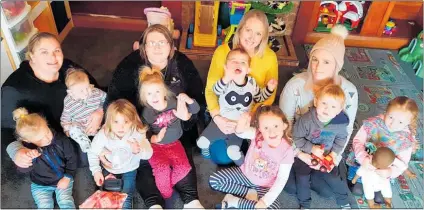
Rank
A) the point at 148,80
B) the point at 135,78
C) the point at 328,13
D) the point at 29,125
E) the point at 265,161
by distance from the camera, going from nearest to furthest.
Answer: the point at 29,125
the point at 148,80
the point at 265,161
the point at 135,78
the point at 328,13

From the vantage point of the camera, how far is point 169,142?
2047mm

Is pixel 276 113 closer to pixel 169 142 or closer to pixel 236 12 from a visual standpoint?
pixel 169 142

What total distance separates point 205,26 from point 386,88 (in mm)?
1349

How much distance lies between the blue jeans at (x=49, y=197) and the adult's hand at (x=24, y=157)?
15cm

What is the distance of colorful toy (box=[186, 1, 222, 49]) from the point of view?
2.86m

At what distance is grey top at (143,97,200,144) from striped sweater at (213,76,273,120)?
0.14 meters

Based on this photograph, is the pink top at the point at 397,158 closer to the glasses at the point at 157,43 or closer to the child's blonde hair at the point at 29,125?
the glasses at the point at 157,43

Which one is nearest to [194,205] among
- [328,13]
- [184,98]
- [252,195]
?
[252,195]

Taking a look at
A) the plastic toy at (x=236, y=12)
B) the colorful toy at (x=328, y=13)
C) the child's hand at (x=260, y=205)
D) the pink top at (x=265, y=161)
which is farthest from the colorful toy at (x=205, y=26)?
the child's hand at (x=260, y=205)

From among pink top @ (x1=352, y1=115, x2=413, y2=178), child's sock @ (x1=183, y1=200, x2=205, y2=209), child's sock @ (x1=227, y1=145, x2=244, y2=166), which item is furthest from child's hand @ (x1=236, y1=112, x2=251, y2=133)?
pink top @ (x1=352, y1=115, x2=413, y2=178)

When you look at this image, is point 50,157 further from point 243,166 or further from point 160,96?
point 243,166

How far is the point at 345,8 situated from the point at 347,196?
5.59 feet

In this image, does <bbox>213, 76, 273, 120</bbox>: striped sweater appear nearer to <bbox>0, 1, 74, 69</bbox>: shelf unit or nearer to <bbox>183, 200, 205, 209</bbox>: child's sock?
<bbox>183, 200, 205, 209</bbox>: child's sock

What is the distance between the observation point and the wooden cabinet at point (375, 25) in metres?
3.09
